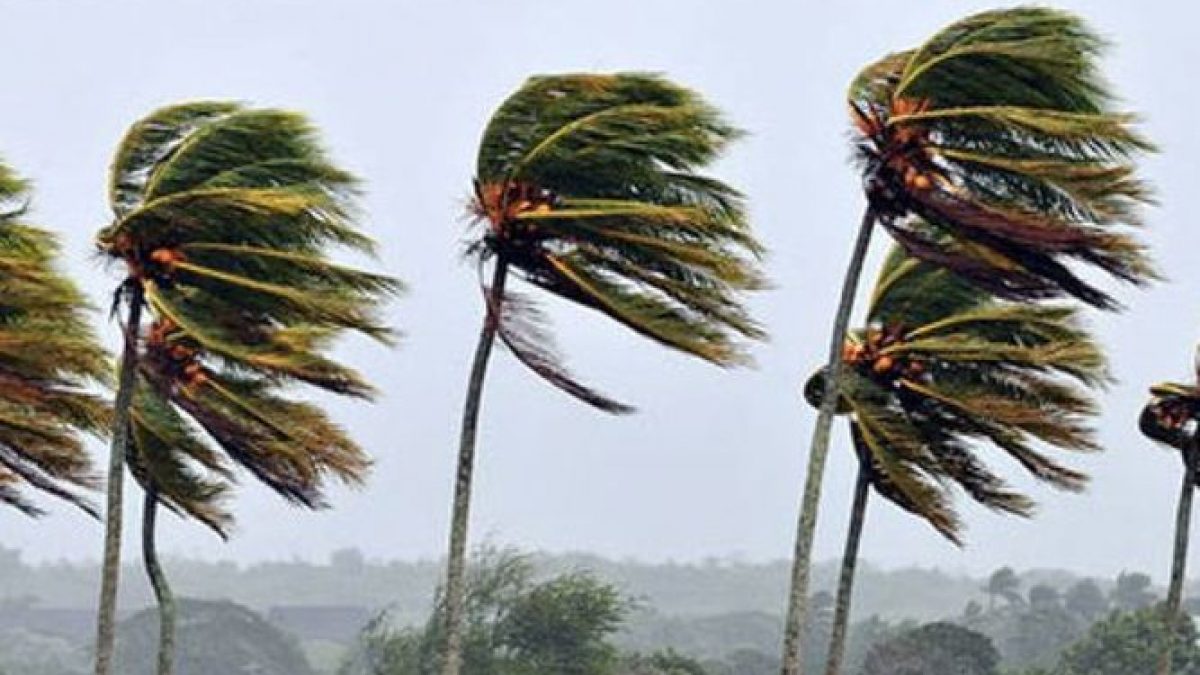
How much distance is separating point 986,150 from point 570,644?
62088 mm

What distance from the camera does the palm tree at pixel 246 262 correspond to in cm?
1988

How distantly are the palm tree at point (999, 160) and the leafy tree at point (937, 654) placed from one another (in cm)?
7730

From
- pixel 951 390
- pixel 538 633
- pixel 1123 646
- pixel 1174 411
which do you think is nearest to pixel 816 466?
pixel 951 390

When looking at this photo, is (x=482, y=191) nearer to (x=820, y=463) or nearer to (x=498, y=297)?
(x=498, y=297)

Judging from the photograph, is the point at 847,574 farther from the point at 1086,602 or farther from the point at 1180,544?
the point at 1086,602

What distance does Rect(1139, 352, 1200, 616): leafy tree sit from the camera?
2909 cm

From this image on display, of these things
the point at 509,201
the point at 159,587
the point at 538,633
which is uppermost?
the point at 509,201

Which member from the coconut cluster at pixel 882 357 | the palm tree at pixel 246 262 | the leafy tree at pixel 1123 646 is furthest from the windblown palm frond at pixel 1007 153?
the leafy tree at pixel 1123 646

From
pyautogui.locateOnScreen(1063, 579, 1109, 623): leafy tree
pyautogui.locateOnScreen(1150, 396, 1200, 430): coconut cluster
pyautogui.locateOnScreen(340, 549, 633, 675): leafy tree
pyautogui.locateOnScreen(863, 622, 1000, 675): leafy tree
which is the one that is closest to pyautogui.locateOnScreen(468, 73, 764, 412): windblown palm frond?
pyautogui.locateOnScreen(1150, 396, 1200, 430): coconut cluster

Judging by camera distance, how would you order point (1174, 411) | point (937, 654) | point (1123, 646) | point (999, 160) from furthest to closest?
1. point (937, 654)
2. point (1123, 646)
3. point (1174, 411)
4. point (999, 160)

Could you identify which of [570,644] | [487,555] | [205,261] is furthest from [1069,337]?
[487,555]

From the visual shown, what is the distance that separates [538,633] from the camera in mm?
80188

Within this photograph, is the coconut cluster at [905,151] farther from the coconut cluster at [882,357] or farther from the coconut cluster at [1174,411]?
the coconut cluster at [1174,411]

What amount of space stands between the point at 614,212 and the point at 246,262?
399cm
